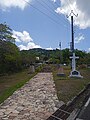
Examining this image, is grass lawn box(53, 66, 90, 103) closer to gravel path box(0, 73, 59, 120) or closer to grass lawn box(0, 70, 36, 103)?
gravel path box(0, 73, 59, 120)

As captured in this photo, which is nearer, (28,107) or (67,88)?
(28,107)

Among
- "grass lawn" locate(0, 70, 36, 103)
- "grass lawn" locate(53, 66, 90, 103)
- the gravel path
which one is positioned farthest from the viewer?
"grass lawn" locate(0, 70, 36, 103)

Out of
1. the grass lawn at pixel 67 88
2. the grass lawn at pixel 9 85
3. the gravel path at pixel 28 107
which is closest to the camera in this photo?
the gravel path at pixel 28 107

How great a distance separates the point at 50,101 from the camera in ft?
44.0

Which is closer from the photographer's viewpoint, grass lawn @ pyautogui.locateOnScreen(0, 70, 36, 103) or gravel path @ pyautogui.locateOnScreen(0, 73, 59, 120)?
gravel path @ pyautogui.locateOnScreen(0, 73, 59, 120)

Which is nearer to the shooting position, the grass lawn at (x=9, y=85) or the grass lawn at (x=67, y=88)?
the grass lawn at (x=67, y=88)

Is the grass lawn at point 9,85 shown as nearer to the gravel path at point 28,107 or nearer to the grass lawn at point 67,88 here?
the gravel path at point 28,107

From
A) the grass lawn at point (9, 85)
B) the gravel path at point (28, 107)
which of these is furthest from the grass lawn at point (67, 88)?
the grass lawn at point (9, 85)

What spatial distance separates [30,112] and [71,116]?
1670 mm

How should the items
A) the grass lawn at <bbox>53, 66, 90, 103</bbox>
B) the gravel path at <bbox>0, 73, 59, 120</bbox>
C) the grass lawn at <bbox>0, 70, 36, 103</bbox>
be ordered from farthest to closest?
the grass lawn at <bbox>0, 70, 36, 103</bbox>
the grass lawn at <bbox>53, 66, 90, 103</bbox>
the gravel path at <bbox>0, 73, 59, 120</bbox>

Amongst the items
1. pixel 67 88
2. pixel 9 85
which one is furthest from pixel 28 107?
pixel 9 85

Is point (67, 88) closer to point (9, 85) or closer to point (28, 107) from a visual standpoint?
point (9, 85)

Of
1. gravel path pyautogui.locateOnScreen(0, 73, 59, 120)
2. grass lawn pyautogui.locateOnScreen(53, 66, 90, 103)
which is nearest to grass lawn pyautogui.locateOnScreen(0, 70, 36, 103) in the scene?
gravel path pyautogui.locateOnScreen(0, 73, 59, 120)

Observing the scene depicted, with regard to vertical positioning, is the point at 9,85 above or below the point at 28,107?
above
